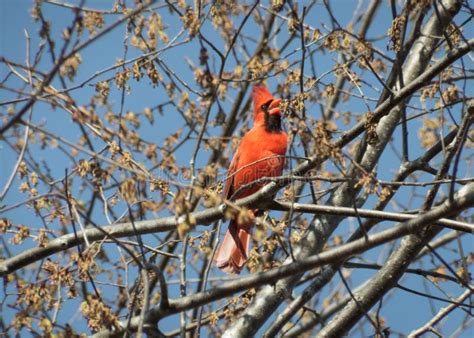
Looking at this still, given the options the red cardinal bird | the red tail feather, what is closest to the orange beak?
the red cardinal bird

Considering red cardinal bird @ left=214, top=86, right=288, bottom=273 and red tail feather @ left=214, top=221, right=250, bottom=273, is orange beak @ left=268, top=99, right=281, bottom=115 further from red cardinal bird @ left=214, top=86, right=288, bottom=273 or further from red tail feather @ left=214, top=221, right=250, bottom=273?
red tail feather @ left=214, top=221, right=250, bottom=273

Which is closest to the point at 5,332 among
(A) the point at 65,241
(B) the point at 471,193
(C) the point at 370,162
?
(A) the point at 65,241

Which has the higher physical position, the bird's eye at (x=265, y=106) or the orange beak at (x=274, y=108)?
the bird's eye at (x=265, y=106)

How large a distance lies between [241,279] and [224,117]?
314 centimetres

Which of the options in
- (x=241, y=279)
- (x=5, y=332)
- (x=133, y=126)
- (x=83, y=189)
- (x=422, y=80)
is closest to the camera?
(x=241, y=279)

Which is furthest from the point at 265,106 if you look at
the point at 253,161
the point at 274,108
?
the point at 253,161

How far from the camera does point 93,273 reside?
3.61 meters

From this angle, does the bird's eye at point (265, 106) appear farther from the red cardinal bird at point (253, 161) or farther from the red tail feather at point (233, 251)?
the red tail feather at point (233, 251)

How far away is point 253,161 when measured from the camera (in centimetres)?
462

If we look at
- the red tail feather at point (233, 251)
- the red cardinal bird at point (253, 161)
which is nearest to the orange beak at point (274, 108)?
the red cardinal bird at point (253, 161)

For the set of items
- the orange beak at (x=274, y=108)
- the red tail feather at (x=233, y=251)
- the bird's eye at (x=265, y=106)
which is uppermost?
the bird's eye at (x=265, y=106)

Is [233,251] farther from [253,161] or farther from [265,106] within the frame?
[265,106]

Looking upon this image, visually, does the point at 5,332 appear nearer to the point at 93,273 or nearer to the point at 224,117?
the point at 93,273

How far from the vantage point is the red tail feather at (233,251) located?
4548mm
